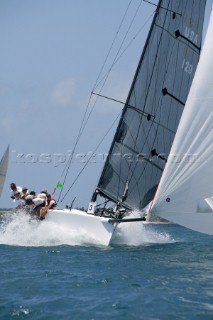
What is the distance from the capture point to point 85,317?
27.3 ft

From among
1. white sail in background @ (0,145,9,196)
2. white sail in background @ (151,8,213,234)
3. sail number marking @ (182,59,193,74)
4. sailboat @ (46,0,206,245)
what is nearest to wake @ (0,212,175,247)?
sailboat @ (46,0,206,245)

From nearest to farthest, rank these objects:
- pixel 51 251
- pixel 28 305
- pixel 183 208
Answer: pixel 28 305 < pixel 183 208 < pixel 51 251

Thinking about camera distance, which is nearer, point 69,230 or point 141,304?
point 141,304

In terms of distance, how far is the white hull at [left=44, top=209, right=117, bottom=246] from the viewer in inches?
665

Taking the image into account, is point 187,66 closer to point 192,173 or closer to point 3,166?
point 192,173

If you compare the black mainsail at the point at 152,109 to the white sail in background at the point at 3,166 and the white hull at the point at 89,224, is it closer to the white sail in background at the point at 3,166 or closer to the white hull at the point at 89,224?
the white hull at the point at 89,224

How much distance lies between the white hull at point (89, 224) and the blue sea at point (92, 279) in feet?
0.97

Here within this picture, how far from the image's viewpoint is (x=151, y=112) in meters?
19.5

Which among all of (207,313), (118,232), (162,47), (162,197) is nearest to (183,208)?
(162,197)

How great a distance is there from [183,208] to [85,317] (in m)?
5.40

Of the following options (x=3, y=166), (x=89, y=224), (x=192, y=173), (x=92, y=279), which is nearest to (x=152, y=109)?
(x=89, y=224)

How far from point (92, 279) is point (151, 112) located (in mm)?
9448

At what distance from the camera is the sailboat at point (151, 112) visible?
63.0 ft

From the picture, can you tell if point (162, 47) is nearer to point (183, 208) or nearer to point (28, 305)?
point (183, 208)
